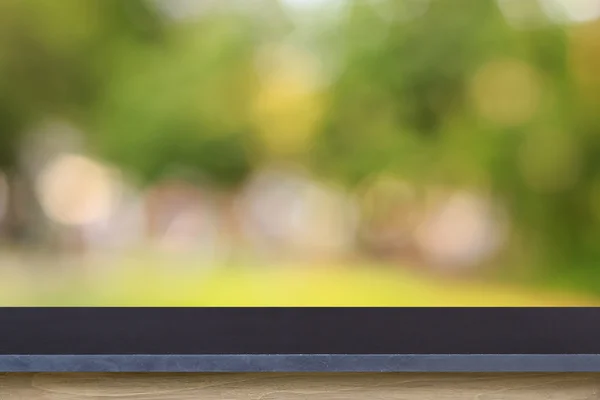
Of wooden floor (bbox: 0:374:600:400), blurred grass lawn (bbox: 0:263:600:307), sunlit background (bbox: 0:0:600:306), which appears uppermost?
sunlit background (bbox: 0:0:600:306)

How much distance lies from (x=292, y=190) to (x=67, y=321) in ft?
1.48

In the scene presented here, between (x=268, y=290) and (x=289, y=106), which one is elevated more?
(x=289, y=106)

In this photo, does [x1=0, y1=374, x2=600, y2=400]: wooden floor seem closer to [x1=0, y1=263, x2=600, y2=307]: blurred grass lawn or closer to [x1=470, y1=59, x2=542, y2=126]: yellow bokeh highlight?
[x1=0, y1=263, x2=600, y2=307]: blurred grass lawn

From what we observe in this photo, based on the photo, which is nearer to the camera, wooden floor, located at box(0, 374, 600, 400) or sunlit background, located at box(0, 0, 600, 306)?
wooden floor, located at box(0, 374, 600, 400)

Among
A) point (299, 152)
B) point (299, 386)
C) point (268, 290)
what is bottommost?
point (299, 386)

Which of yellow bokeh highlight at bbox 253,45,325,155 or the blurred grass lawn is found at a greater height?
yellow bokeh highlight at bbox 253,45,325,155

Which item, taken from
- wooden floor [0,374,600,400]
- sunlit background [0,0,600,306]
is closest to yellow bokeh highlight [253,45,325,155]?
sunlit background [0,0,600,306]

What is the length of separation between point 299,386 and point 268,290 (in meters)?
0.24

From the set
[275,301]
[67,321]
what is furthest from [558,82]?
[67,321]

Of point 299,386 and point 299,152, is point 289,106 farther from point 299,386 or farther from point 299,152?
point 299,386

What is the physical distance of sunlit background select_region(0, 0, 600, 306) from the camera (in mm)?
1234

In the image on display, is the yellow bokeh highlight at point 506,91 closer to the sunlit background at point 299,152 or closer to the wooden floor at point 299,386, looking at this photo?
the sunlit background at point 299,152

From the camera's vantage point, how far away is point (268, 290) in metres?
1.22

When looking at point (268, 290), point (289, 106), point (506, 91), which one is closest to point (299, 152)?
point (289, 106)
